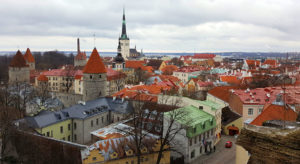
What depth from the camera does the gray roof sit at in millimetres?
25844

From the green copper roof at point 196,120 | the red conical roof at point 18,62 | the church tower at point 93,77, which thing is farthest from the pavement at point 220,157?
the red conical roof at point 18,62

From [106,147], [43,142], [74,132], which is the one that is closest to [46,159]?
[43,142]

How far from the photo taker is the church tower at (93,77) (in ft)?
115

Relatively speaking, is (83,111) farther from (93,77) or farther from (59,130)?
(93,77)

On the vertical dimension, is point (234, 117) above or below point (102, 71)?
below

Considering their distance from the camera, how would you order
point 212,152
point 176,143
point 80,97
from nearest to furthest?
point 176,143, point 212,152, point 80,97

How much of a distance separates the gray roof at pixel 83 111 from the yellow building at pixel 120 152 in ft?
28.3

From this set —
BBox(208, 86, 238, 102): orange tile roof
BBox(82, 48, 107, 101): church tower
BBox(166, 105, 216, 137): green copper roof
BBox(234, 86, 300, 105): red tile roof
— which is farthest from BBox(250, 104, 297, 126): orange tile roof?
BBox(82, 48, 107, 101): church tower

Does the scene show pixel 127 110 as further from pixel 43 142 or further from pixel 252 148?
pixel 252 148

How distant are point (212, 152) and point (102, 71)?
1756cm

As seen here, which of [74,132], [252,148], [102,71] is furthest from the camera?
[102,71]

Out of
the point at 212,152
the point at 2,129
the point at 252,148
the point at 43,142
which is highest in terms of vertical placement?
the point at 252,148

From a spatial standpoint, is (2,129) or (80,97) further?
(80,97)

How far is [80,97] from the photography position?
134 ft
